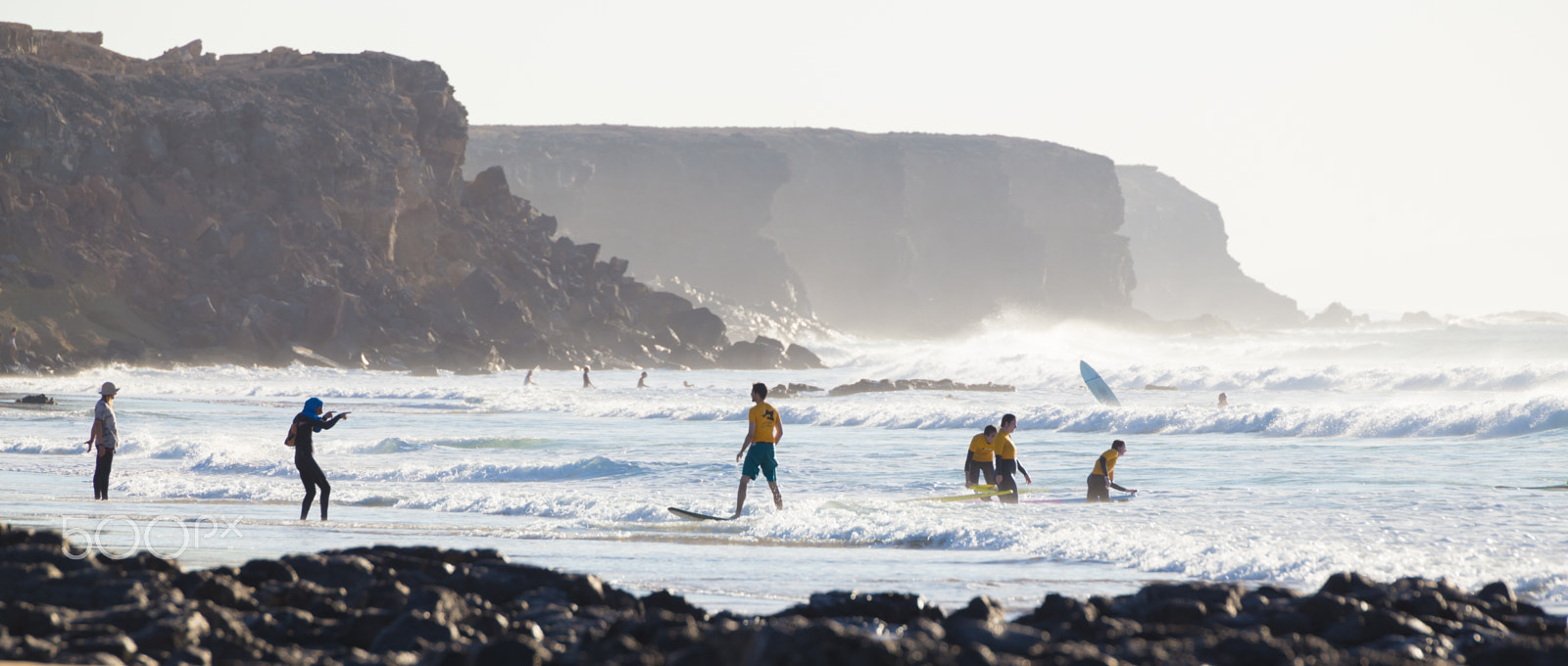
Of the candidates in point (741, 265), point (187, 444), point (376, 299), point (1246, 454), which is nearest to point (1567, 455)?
point (1246, 454)

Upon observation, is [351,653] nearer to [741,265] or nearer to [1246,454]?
[1246,454]

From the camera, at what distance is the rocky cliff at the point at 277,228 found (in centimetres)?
5200

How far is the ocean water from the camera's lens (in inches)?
362

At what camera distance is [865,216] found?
5650 inches

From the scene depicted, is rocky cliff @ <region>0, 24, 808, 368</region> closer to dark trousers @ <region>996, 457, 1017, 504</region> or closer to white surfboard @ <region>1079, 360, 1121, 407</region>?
white surfboard @ <region>1079, 360, 1121, 407</region>

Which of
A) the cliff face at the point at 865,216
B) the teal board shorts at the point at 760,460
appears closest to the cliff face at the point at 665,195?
the cliff face at the point at 865,216

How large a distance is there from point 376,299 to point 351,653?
58100 millimetres

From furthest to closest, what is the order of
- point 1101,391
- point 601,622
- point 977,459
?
point 1101,391
point 977,459
point 601,622

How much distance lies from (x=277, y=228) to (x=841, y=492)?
50.9 m

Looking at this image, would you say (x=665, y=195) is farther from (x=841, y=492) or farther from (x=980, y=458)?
(x=980, y=458)

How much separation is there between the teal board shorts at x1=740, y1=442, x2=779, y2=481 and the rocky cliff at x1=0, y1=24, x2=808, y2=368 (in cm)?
4213

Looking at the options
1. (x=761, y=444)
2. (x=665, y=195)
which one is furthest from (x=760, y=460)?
(x=665, y=195)

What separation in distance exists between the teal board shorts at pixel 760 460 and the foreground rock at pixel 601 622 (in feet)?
18.4

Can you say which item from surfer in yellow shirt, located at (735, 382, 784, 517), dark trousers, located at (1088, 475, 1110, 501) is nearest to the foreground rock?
surfer in yellow shirt, located at (735, 382, 784, 517)
